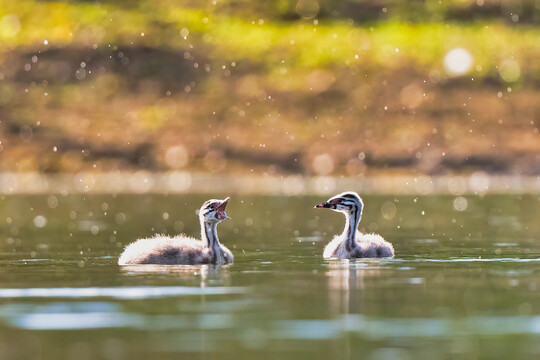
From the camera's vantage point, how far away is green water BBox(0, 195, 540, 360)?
17.6 metres

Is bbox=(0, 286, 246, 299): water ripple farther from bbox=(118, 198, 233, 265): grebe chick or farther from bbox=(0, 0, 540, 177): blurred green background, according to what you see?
bbox=(0, 0, 540, 177): blurred green background

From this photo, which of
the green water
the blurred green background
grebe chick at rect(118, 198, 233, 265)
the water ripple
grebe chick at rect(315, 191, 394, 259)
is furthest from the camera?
the blurred green background

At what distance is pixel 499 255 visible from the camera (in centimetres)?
2994

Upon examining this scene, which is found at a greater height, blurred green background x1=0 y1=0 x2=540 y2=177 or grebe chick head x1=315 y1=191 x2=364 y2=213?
blurred green background x1=0 y1=0 x2=540 y2=177

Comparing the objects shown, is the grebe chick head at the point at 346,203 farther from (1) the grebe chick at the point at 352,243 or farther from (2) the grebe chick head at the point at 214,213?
(2) the grebe chick head at the point at 214,213

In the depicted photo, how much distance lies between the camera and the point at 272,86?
10531 cm

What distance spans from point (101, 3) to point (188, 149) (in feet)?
101

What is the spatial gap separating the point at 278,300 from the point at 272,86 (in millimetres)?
83853

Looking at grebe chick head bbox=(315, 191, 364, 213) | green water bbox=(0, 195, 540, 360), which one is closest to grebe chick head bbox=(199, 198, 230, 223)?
green water bbox=(0, 195, 540, 360)

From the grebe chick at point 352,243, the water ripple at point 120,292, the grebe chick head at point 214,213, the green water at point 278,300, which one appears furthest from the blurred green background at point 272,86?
the water ripple at point 120,292

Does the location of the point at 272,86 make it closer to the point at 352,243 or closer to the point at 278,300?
the point at 352,243

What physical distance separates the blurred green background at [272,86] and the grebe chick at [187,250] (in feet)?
196

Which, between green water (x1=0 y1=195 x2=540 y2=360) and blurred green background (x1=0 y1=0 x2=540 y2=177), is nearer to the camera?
green water (x1=0 y1=195 x2=540 y2=360)

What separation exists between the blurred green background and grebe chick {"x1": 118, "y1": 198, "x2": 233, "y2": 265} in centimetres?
5978
